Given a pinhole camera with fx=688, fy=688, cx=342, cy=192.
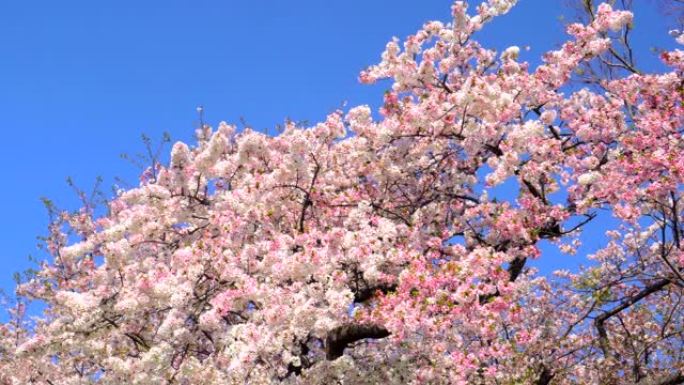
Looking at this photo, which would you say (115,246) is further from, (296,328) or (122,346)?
(296,328)

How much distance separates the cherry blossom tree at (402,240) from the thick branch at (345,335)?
39mm

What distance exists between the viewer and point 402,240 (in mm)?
12398

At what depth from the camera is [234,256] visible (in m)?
12.4

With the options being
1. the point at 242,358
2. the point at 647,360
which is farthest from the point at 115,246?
the point at 647,360

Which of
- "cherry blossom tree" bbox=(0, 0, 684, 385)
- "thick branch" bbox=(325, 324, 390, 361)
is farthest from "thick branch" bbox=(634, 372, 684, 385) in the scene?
"thick branch" bbox=(325, 324, 390, 361)

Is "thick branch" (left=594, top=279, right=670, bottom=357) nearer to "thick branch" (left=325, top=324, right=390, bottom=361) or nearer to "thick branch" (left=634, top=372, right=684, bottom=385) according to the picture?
"thick branch" (left=634, top=372, right=684, bottom=385)

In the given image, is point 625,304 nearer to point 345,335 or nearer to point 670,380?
point 670,380

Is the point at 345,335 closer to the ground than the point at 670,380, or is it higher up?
higher up

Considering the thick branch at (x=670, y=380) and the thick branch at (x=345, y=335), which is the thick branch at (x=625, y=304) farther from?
the thick branch at (x=345, y=335)

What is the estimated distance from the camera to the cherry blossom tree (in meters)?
10.6

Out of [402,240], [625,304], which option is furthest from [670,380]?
[402,240]

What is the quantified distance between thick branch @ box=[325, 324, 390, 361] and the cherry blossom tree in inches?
1.5

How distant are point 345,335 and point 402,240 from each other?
6.64ft

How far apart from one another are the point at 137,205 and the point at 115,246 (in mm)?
1230
